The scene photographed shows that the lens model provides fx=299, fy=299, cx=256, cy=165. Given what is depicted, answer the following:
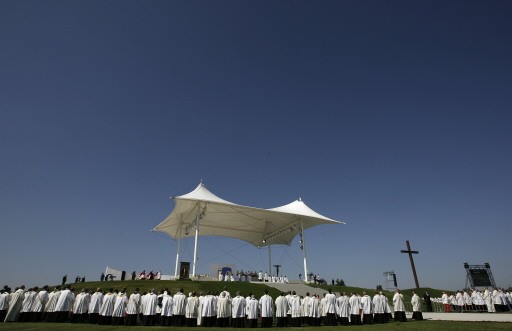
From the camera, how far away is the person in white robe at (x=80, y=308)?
42.3 ft

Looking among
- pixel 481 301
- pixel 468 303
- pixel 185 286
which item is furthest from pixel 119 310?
pixel 481 301

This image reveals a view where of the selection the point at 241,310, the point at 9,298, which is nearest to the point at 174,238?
the point at 9,298

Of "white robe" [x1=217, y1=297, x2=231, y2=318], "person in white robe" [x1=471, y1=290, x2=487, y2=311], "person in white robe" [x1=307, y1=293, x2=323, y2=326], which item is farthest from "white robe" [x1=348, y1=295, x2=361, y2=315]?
"person in white robe" [x1=471, y1=290, x2=487, y2=311]

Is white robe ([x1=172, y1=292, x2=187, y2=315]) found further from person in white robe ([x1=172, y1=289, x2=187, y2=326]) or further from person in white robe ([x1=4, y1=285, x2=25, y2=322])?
person in white robe ([x1=4, y1=285, x2=25, y2=322])

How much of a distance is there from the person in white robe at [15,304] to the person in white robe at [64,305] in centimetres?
167

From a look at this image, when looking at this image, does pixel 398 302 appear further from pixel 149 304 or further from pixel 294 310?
pixel 149 304

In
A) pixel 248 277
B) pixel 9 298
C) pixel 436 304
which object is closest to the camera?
pixel 9 298

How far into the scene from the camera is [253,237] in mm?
40844

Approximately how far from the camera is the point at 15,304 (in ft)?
42.3

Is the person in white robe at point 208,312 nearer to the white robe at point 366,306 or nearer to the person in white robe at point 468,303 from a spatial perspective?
the white robe at point 366,306

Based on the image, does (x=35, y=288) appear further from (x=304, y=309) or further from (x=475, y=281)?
(x=475, y=281)

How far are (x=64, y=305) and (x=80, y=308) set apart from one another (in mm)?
677

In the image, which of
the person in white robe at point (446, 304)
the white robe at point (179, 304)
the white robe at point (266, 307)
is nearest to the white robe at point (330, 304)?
the white robe at point (266, 307)

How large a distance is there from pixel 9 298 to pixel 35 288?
121 cm
